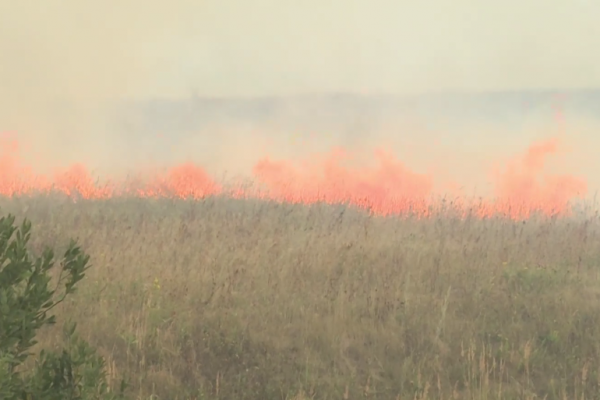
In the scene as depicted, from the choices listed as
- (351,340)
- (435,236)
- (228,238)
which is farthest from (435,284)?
(228,238)

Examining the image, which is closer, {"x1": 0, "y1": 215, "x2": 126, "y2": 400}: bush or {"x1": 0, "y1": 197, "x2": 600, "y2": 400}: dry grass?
{"x1": 0, "y1": 215, "x2": 126, "y2": 400}: bush

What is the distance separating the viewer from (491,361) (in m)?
4.66

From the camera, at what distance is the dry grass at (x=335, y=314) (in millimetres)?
4352

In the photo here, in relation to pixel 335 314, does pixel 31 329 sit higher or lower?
lower

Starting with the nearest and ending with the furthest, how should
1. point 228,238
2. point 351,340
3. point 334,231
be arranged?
point 351,340, point 228,238, point 334,231

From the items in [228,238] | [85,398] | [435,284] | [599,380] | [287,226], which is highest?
[287,226]

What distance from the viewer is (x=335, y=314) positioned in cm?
518

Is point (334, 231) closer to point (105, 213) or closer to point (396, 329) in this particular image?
point (396, 329)

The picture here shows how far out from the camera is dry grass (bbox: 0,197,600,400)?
14.3 feet

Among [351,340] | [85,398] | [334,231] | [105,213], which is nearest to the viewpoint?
[85,398]

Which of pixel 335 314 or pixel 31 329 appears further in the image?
pixel 335 314

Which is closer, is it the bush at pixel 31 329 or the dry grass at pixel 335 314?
the bush at pixel 31 329

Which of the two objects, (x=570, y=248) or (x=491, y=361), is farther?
(x=570, y=248)

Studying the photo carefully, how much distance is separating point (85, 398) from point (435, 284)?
4.58 meters
